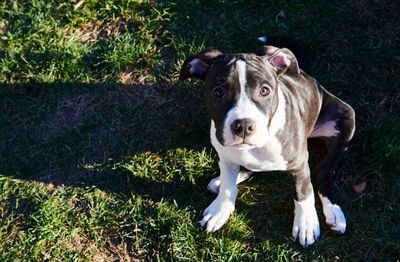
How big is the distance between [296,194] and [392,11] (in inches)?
85.8

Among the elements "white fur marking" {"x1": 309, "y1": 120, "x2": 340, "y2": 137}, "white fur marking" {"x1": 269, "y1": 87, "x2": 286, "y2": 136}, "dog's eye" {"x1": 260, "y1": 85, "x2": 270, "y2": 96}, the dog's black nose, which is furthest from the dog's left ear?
"white fur marking" {"x1": 309, "y1": 120, "x2": 340, "y2": 137}

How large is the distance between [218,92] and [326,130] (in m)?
1.27

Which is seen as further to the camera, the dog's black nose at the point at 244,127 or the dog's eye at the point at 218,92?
the dog's eye at the point at 218,92

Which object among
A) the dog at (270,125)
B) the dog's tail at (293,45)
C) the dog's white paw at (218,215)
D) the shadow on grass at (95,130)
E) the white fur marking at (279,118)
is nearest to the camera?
the dog at (270,125)

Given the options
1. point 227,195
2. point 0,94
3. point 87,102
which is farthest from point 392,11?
point 0,94

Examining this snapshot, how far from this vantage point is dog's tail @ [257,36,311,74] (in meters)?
5.14

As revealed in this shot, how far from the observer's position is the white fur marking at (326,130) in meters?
4.84

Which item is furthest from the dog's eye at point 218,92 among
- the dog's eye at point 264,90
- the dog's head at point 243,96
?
the dog's eye at point 264,90

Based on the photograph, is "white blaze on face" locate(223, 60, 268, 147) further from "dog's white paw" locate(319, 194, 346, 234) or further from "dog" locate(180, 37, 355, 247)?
"dog's white paw" locate(319, 194, 346, 234)

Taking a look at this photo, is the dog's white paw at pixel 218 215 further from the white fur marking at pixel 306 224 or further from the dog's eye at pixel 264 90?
the dog's eye at pixel 264 90

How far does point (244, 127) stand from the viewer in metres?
3.78

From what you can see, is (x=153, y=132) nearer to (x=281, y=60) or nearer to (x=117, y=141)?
(x=117, y=141)

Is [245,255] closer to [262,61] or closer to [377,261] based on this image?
[377,261]

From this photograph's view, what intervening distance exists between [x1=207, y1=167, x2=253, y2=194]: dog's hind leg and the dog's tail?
993 millimetres
